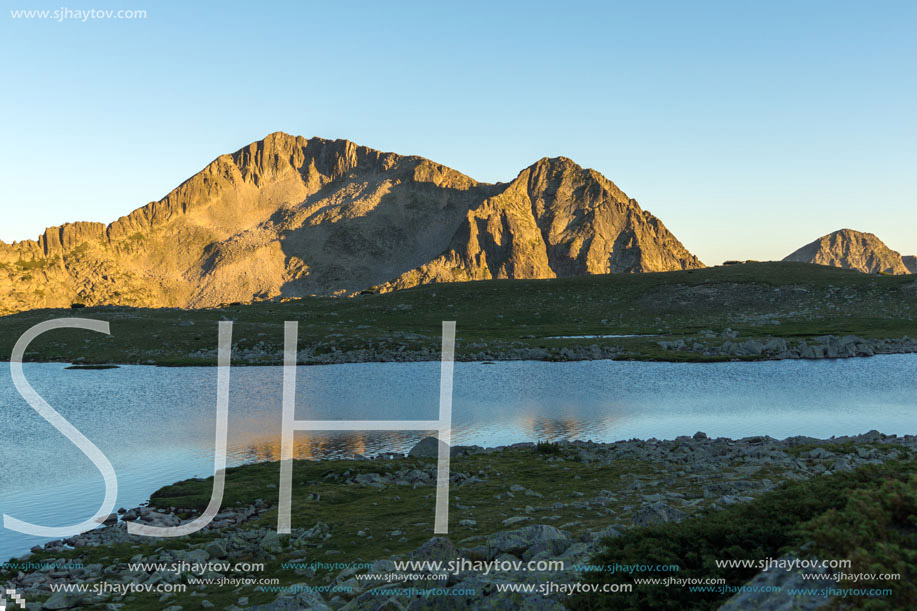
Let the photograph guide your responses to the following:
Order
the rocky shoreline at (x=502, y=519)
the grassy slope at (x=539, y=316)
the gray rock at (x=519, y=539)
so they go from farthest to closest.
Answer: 1. the grassy slope at (x=539, y=316)
2. the gray rock at (x=519, y=539)
3. the rocky shoreline at (x=502, y=519)

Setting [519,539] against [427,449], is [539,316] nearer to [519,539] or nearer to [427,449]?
[427,449]

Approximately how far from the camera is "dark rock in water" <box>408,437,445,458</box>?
2772 centimetres

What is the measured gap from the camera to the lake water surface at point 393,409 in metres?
27.8

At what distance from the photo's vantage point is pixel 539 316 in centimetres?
11800

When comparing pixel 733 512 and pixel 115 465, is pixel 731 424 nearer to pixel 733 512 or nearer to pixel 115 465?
pixel 733 512

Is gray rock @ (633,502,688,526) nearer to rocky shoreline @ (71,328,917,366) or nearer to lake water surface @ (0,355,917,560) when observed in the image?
lake water surface @ (0,355,917,560)

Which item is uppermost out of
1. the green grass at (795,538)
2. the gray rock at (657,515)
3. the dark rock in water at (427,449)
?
the green grass at (795,538)

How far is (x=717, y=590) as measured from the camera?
8203 mm

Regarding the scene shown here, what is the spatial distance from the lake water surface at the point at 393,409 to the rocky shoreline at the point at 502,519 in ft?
15.6

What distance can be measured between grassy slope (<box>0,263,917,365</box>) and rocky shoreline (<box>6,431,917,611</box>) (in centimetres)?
4935

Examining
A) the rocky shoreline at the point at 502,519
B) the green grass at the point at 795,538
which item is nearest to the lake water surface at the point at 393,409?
the rocky shoreline at the point at 502,519
